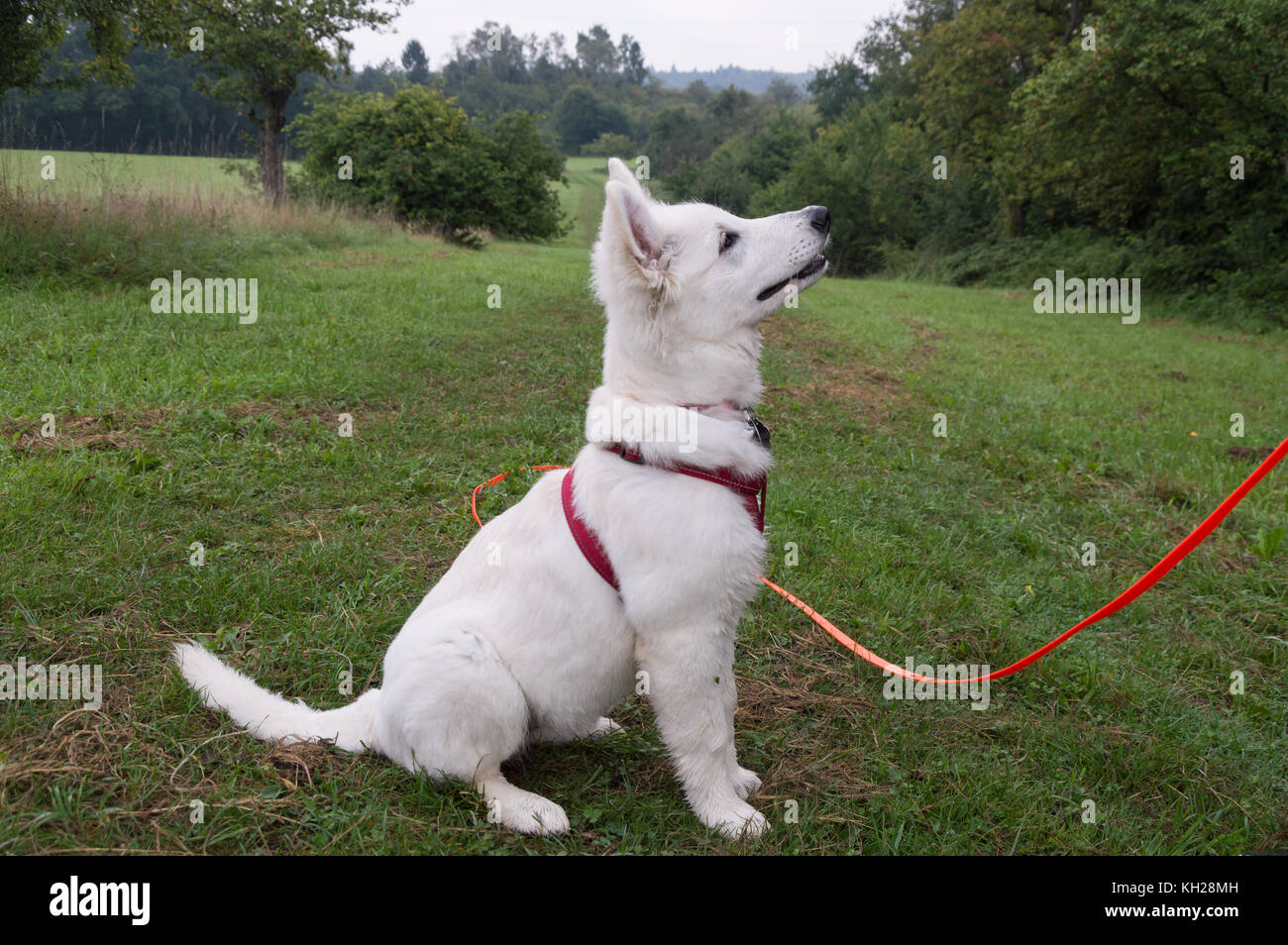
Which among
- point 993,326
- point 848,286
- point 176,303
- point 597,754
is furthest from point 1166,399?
point 848,286

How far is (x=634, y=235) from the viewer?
2.74 meters

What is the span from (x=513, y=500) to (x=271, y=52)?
24046 mm

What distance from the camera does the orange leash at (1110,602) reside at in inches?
114

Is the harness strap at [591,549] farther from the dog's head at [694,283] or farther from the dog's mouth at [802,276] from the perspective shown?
the dog's mouth at [802,276]

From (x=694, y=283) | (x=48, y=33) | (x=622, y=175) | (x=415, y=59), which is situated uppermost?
(x=415, y=59)

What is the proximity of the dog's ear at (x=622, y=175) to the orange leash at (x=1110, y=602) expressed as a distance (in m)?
1.41

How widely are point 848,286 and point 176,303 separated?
1942cm

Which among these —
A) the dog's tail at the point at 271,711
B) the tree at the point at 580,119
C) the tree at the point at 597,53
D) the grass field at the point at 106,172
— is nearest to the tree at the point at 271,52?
the grass field at the point at 106,172

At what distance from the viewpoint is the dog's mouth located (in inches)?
112

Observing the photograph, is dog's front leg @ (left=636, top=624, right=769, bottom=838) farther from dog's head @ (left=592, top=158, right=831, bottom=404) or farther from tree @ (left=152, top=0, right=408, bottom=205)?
tree @ (left=152, top=0, right=408, bottom=205)

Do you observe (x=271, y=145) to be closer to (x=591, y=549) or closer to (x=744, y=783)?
(x=591, y=549)

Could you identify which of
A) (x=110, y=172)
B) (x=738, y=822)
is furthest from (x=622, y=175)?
(x=110, y=172)

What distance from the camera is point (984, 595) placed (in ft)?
15.1

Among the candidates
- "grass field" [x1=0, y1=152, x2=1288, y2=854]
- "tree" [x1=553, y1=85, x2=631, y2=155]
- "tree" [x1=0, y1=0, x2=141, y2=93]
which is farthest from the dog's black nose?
"tree" [x1=553, y1=85, x2=631, y2=155]
